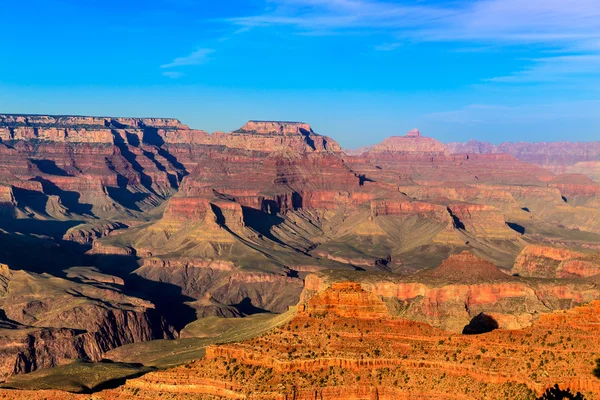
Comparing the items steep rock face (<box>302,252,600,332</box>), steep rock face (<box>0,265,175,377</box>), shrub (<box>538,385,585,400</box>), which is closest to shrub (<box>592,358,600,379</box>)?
shrub (<box>538,385,585,400</box>)

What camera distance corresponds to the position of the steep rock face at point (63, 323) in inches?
6068

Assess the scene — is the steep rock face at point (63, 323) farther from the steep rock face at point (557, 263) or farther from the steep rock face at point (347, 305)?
the steep rock face at point (347, 305)

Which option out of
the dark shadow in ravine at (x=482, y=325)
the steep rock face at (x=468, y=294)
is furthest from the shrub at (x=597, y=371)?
the steep rock face at (x=468, y=294)

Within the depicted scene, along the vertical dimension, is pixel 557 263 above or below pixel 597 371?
below

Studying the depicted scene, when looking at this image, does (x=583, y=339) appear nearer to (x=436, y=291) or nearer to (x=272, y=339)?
(x=272, y=339)

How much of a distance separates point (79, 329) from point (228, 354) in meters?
113

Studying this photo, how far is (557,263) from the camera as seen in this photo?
18688cm

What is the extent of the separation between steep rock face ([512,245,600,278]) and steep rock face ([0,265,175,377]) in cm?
8285

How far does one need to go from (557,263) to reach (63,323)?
107 meters

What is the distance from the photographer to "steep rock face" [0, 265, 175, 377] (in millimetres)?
154125

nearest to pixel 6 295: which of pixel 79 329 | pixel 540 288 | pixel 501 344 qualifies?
pixel 79 329

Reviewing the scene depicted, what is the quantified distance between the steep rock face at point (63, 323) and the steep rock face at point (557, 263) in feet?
272

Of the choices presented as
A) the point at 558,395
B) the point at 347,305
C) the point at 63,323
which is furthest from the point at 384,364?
the point at 63,323

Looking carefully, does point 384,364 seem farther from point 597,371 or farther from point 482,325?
point 482,325
